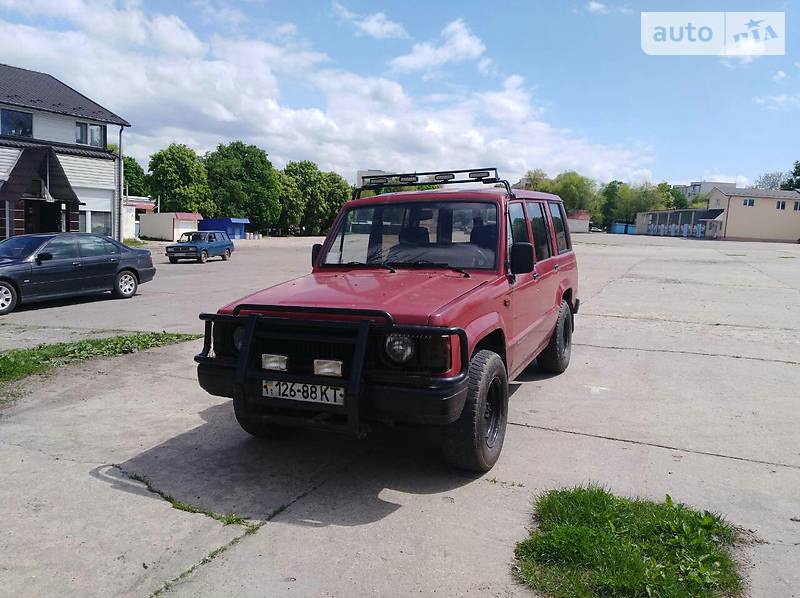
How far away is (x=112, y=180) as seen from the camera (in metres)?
30.5

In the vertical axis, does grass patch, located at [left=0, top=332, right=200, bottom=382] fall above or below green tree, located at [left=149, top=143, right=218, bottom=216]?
below

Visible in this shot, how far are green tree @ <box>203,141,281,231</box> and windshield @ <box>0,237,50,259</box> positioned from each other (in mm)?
53466

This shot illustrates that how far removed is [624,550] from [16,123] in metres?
31.4

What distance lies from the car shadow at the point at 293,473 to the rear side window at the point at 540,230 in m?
2.31

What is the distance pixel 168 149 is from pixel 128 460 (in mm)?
59885

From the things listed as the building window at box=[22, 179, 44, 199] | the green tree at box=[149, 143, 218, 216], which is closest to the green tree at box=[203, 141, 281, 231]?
the green tree at box=[149, 143, 218, 216]

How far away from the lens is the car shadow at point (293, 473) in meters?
3.81

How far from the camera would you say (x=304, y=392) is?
3.86 metres

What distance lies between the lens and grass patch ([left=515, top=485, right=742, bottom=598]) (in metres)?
2.91

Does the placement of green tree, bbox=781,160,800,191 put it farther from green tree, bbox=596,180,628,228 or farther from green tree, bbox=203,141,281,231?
green tree, bbox=203,141,281,231

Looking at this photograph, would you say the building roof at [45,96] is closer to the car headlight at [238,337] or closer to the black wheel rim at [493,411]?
the car headlight at [238,337]

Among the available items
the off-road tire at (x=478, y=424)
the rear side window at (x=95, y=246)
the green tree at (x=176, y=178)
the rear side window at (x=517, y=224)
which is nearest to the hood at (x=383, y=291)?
the off-road tire at (x=478, y=424)

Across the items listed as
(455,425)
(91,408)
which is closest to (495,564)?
(455,425)

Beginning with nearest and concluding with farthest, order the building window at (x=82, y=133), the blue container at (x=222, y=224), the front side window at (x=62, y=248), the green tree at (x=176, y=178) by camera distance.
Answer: the front side window at (x=62, y=248) < the building window at (x=82, y=133) < the blue container at (x=222, y=224) < the green tree at (x=176, y=178)
